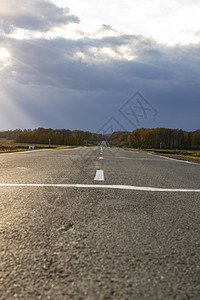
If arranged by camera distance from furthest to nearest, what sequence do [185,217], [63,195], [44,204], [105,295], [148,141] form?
[148,141], [63,195], [44,204], [185,217], [105,295]

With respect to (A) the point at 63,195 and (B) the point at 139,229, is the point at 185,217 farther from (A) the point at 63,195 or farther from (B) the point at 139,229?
(A) the point at 63,195

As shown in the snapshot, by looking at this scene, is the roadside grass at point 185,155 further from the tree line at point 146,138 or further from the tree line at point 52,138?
the tree line at point 52,138

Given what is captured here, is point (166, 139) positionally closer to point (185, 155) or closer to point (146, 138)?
point (146, 138)

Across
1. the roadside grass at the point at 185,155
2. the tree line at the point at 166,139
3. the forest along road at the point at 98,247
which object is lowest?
the roadside grass at the point at 185,155

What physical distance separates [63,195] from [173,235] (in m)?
2.01

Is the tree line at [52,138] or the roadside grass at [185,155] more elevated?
the tree line at [52,138]

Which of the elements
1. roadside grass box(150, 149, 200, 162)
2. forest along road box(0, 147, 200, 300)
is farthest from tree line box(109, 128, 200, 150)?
forest along road box(0, 147, 200, 300)

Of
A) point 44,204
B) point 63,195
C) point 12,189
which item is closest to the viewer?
point 44,204

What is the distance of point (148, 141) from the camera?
548 ft

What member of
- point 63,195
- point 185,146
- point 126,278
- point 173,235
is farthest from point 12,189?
point 185,146

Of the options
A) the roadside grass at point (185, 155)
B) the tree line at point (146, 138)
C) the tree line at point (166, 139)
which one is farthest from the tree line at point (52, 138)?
the roadside grass at point (185, 155)

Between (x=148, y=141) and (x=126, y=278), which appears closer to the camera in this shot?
(x=126, y=278)

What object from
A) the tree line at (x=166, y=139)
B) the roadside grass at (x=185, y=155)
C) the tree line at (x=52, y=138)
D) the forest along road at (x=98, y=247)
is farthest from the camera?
the tree line at (x=52, y=138)

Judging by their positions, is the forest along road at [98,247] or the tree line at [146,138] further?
the tree line at [146,138]
